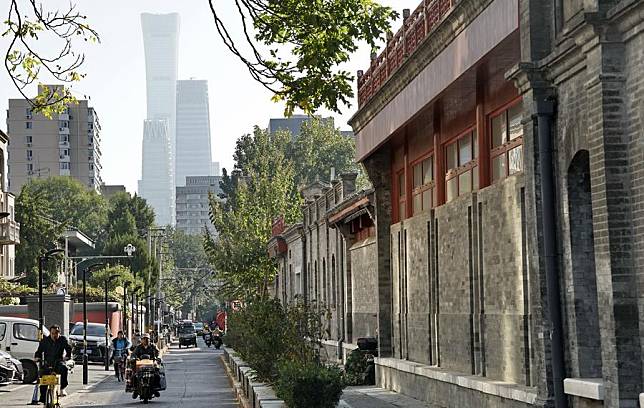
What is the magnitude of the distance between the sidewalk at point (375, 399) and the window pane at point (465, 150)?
4.66 m

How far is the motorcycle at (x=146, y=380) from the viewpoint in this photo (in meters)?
30.7

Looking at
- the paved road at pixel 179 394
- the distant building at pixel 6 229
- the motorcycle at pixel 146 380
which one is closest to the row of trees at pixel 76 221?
the distant building at pixel 6 229

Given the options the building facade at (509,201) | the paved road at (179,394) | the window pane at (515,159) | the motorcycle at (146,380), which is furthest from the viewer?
the motorcycle at (146,380)

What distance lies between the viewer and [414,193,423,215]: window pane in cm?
2809

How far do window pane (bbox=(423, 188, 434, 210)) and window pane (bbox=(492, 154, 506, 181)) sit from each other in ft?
17.3

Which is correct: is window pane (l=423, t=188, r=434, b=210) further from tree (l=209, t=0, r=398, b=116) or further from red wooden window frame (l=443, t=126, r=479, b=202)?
tree (l=209, t=0, r=398, b=116)

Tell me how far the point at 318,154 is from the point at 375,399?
83.5 m

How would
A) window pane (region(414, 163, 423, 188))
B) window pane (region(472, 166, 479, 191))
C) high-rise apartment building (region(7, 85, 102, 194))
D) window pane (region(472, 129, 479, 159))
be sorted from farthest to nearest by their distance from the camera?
1. high-rise apartment building (region(7, 85, 102, 194))
2. window pane (region(414, 163, 423, 188))
3. window pane (region(472, 166, 479, 191))
4. window pane (region(472, 129, 479, 159))

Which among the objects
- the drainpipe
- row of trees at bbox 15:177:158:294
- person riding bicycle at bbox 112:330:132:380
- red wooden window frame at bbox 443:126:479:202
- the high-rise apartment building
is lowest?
person riding bicycle at bbox 112:330:132:380

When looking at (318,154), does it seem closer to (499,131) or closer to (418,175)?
(418,175)

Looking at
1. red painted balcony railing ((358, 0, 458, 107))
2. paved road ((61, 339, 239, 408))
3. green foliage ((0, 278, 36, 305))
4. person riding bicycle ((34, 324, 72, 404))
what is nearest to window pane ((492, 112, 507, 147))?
red painted balcony railing ((358, 0, 458, 107))

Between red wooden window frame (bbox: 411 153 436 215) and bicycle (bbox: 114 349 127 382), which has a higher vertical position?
red wooden window frame (bbox: 411 153 436 215)

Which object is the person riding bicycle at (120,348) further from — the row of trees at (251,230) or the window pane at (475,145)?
the window pane at (475,145)

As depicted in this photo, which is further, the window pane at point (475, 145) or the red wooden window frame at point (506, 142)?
the window pane at point (475, 145)
